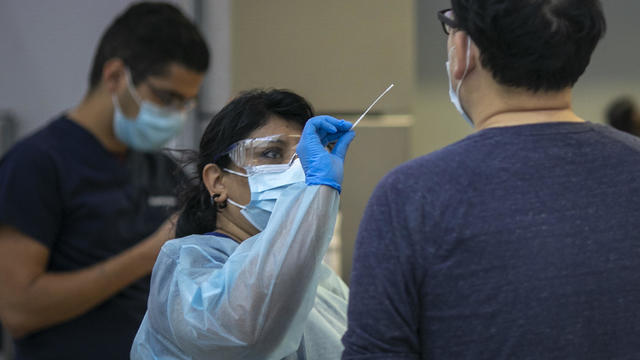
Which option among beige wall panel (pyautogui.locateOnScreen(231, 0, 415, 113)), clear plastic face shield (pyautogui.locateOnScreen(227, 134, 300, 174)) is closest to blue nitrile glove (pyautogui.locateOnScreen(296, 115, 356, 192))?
clear plastic face shield (pyautogui.locateOnScreen(227, 134, 300, 174))

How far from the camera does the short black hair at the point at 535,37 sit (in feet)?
3.04

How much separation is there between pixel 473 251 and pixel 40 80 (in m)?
2.52

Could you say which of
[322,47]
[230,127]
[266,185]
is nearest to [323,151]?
[266,185]

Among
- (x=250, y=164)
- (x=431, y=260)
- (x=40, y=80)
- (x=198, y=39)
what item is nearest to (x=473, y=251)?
(x=431, y=260)

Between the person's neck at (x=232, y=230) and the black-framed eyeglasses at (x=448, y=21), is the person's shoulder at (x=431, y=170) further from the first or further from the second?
the person's neck at (x=232, y=230)

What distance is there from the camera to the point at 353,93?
2564 millimetres

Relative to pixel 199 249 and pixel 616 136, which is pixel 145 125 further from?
pixel 616 136

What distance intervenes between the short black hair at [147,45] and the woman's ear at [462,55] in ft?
4.56

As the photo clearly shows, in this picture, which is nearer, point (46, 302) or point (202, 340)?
point (202, 340)

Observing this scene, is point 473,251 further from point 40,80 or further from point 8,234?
point 40,80

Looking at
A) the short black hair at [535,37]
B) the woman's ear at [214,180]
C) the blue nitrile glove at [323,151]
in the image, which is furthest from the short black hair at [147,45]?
the short black hair at [535,37]

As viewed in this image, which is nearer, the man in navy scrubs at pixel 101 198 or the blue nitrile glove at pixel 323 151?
the blue nitrile glove at pixel 323 151

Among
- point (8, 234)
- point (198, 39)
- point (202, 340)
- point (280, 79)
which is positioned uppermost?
point (198, 39)

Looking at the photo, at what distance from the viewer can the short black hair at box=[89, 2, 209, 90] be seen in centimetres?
219
